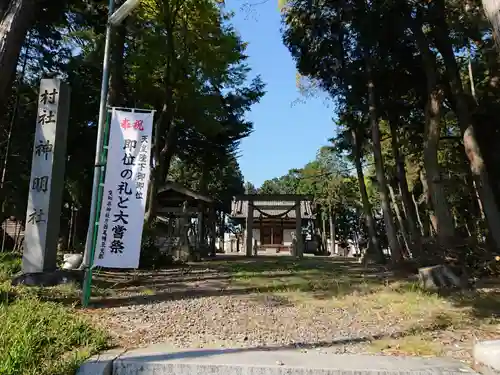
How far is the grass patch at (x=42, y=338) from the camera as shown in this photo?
3529mm

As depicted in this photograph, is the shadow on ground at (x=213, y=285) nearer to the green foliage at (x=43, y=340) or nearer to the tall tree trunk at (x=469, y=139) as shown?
the green foliage at (x=43, y=340)

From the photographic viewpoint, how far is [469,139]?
11.7m

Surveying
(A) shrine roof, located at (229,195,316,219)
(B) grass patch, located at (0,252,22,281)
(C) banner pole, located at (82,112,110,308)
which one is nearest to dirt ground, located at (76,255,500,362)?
(C) banner pole, located at (82,112,110,308)

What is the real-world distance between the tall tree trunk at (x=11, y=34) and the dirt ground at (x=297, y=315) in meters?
3.63

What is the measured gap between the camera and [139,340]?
4691 millimetres

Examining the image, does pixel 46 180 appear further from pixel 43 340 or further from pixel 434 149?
pixel 434 149

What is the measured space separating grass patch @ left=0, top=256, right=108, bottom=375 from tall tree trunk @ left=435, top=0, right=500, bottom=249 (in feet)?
33.6

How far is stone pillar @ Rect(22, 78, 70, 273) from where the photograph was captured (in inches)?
297

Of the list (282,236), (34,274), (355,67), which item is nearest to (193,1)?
(355,67)

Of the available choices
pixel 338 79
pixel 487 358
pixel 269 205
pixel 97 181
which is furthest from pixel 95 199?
pixel 269 205

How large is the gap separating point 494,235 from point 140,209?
9417 mm

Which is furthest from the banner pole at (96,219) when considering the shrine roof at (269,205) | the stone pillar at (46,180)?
the shrine roof at (269,205)

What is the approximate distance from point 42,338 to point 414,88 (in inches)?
547

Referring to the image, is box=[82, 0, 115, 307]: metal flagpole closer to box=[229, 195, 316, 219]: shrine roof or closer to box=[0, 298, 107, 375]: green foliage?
box=[0, 298, 107, 375]: green foliage
